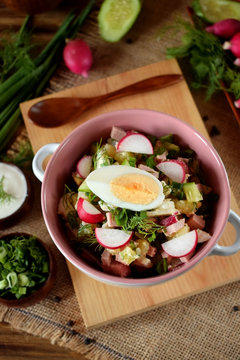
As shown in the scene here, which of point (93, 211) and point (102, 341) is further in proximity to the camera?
point (102, 341)

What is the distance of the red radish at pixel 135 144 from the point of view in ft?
6.10

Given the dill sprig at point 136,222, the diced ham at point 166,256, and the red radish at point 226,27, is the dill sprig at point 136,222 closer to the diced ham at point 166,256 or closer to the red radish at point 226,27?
the diced ham at point 166,256

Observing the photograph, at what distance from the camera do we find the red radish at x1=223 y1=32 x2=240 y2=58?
230cm

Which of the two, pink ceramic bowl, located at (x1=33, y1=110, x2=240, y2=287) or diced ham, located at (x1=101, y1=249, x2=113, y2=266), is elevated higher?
pink ceramic bowl, located at (x1=33, y1=110, x2=240, y2=287)

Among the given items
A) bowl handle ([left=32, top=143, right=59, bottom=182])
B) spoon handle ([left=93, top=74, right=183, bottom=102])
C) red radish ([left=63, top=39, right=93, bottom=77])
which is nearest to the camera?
bowl handle ([left=32, top=143, right=59, bottom=182])

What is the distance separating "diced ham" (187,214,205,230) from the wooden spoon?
32.8 inches

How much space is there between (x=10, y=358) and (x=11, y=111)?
1300 mm

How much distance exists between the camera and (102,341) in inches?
84.5

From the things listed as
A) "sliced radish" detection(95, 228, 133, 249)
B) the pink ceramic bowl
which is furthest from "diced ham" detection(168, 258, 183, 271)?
"sliced radish" detection(95, 228, 133, 249)

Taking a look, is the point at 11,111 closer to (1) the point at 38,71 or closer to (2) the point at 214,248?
(1) the point at 38,71

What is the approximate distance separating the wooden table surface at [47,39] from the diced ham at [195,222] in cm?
59

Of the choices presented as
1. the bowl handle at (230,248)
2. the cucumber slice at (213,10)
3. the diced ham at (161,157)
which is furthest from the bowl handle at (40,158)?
the cucumber slice at (213,10)

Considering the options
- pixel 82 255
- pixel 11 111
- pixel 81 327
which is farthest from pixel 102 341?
pixel 11 111

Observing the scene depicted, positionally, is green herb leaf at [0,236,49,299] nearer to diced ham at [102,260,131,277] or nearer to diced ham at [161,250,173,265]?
diced ham at [102,260,131,277]
